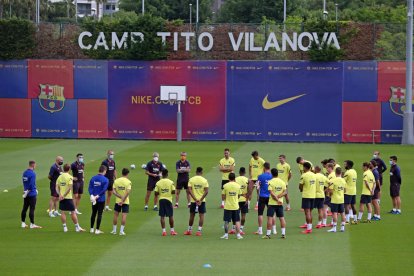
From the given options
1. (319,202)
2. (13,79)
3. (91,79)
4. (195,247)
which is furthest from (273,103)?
(195,247)

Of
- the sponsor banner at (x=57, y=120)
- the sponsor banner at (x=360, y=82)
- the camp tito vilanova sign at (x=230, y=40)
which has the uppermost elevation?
the camp tito vilanova sign at (x=230, y=40)

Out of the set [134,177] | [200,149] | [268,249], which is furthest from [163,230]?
[200,149]

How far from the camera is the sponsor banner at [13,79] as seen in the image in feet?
199

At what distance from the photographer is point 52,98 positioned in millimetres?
60312

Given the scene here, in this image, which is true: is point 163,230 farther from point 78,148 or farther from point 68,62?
point 68,62

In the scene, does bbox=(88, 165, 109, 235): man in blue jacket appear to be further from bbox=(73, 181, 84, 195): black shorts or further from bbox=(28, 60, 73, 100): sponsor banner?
bbox=(28, 60, 73, 100): sponsor banner

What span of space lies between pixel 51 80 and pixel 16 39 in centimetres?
387

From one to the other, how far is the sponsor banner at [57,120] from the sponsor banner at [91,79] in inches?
36.3

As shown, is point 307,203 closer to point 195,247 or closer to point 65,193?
point 195,247

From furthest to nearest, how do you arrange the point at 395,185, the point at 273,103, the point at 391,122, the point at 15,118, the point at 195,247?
the point at 15,118 < the point at 273,103 < the point at 391,122 < the point at 395,185 < the point at 195,247

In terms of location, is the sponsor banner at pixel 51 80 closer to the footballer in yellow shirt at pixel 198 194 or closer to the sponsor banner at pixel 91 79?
the sponsor banner at pixel 91 79

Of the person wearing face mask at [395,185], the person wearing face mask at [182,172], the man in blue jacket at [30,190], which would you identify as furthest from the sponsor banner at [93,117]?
the man in blue jacket at [30,190]

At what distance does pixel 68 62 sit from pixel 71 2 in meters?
92.8

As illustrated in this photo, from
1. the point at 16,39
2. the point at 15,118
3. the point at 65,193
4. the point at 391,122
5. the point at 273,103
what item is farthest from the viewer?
the point at 16,39
